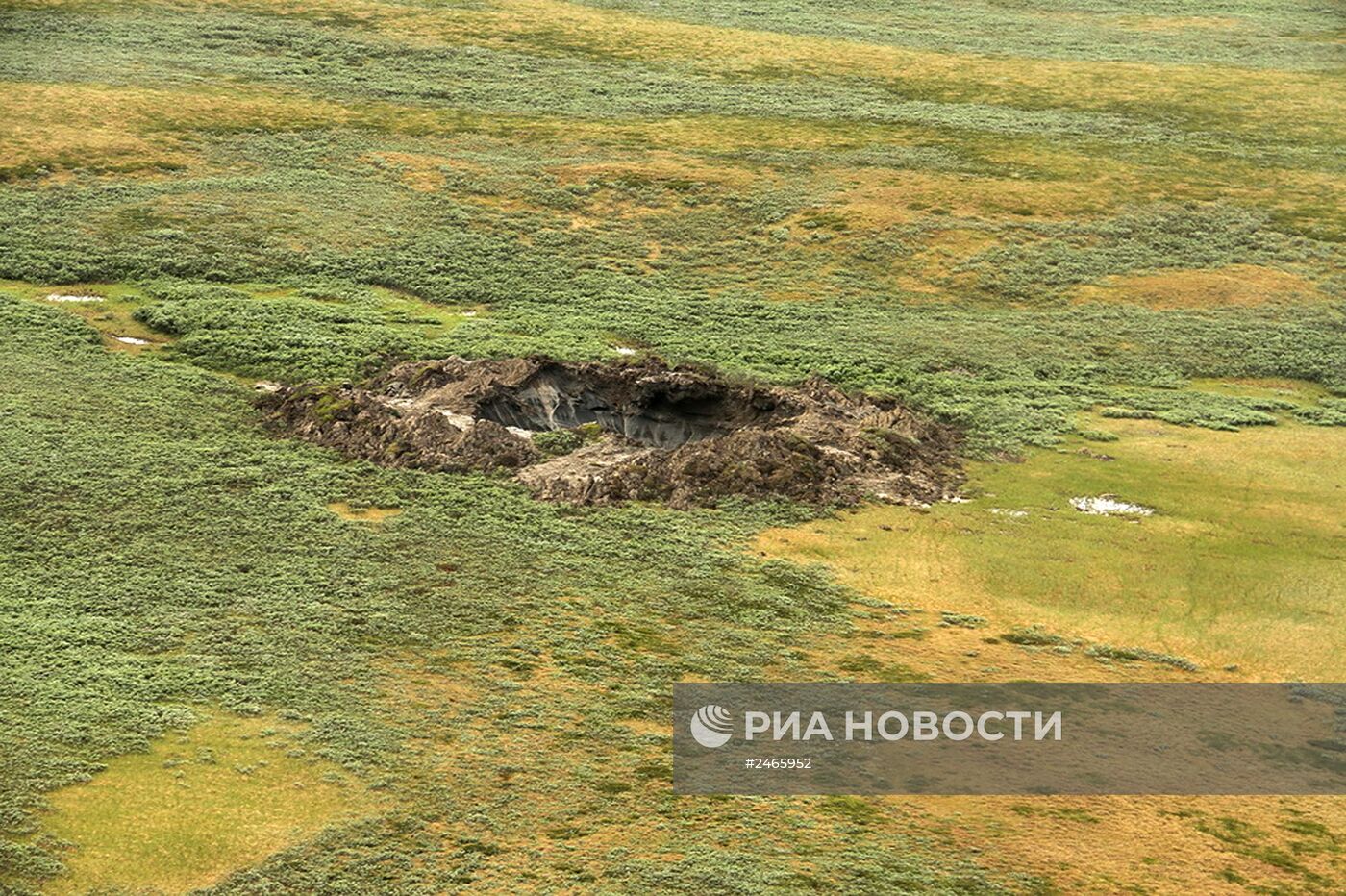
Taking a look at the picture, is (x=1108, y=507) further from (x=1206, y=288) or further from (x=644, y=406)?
(x=1206, y=288)

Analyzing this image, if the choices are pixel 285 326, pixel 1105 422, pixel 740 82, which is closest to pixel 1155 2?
pixel 740 82

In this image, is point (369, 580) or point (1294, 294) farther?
point (1294, 294)

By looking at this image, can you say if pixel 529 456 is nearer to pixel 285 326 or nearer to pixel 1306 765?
pixel 285 326

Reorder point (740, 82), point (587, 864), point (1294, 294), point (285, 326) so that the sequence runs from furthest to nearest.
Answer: point (740, 82)
point (1294, 294)
point (285, 326)
point (587, 864)

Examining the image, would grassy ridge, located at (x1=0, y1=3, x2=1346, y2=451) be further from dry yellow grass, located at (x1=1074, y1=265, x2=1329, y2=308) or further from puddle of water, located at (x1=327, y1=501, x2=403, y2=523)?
puddle of water, located at (x1=327, y1=501, x2=403, y2=523)

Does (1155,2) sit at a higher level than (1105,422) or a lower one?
higher

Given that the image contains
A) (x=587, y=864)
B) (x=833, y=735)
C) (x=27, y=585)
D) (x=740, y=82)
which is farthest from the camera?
(x=740, y=82)
